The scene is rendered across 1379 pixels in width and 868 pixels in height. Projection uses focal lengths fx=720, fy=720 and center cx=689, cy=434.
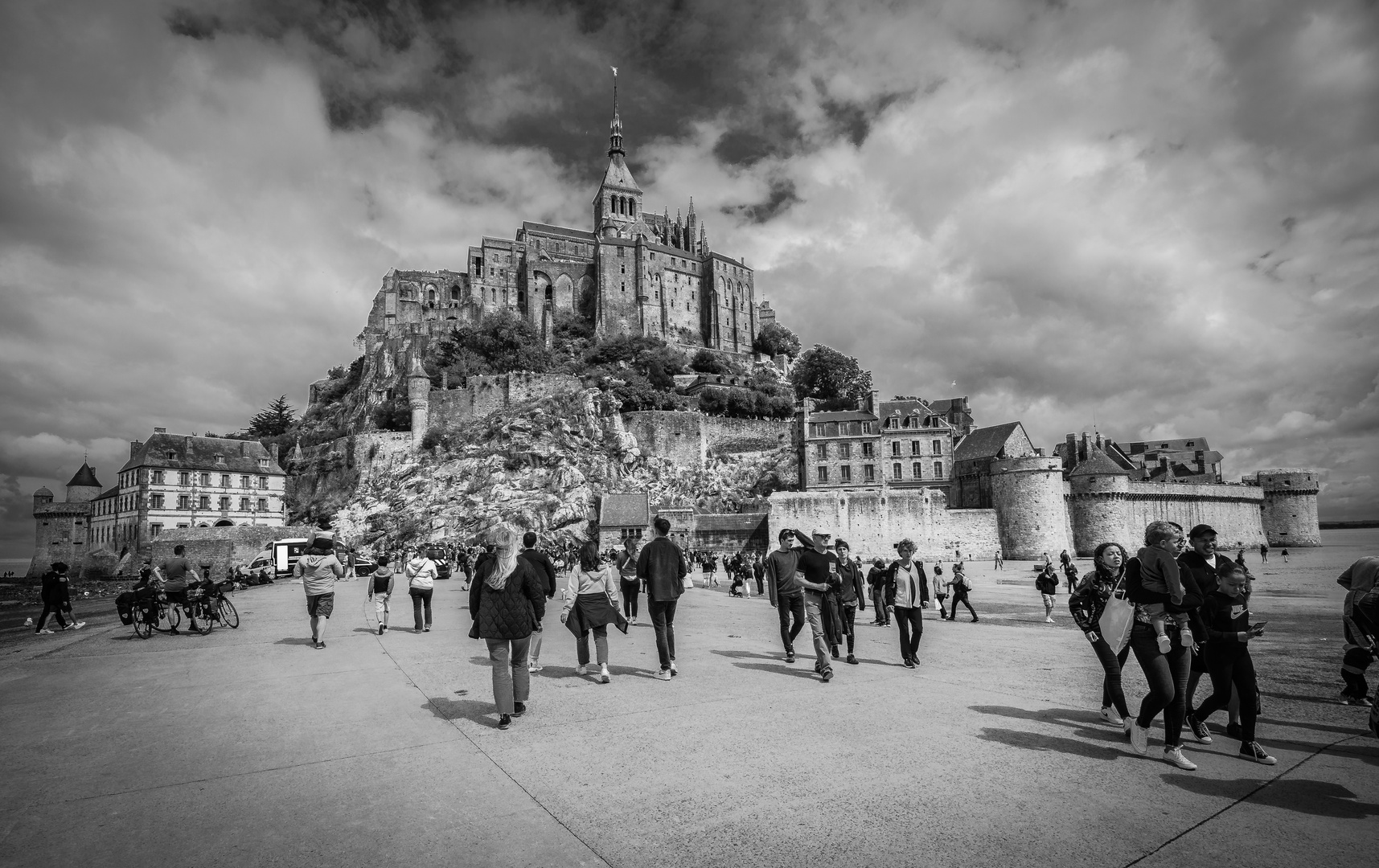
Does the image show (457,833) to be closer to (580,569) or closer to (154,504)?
(580,569)

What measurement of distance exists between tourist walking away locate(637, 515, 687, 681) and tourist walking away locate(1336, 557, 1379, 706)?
20.6 ft

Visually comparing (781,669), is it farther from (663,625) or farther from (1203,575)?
(1203,575)

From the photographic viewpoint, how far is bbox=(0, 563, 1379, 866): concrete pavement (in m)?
3.83

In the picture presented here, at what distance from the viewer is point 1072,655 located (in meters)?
9.95

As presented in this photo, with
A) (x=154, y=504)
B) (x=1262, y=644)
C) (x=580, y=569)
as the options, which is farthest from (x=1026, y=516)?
(x=154, y=504)

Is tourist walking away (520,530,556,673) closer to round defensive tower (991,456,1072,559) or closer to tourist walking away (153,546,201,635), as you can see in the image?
tourist walking away (153,546,201,635)

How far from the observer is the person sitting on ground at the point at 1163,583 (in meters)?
5.39

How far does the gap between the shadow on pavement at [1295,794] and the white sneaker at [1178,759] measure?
0.47 feet

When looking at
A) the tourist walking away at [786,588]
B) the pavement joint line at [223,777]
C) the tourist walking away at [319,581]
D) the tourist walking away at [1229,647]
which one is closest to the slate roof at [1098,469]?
the tourist walking away at [786,588]

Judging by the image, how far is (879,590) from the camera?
44.3 ft

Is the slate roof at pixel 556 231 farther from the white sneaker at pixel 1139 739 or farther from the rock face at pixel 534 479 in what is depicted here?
the white sneaker at pixel 1139 739

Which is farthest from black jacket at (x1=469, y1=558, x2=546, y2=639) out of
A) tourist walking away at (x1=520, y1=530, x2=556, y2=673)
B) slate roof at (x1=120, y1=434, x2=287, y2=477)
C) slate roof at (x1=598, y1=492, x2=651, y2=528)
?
slate roof at (x1=120, y1=434, x2=287, y2=477)

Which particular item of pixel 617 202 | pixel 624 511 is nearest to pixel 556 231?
pixel 617 202

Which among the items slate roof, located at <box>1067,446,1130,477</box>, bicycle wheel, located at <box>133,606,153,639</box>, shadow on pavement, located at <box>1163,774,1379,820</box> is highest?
slate roof, located at <box>1067,446,1130,477</box>
